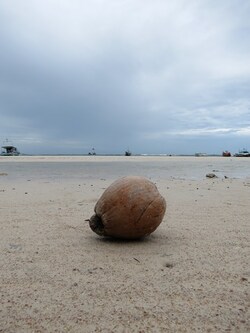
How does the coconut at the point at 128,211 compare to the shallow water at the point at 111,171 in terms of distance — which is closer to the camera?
the coconut at the point at 128,211

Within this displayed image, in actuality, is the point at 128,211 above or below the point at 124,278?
above

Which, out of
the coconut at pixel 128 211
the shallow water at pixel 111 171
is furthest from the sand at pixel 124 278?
the shallow water at pixel 111 171

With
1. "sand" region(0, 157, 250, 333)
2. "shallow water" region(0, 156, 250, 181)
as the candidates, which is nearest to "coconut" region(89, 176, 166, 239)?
"sand" region(0, 157, 250, 333)

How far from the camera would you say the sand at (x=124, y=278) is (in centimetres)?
200

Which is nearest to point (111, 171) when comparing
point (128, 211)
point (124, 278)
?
point (128, 211)

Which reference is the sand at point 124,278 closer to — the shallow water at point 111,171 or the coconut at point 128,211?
the coconut at point 128,211

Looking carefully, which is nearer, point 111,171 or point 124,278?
point 124,278

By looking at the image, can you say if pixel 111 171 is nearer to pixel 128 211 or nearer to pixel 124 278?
pixel 128 211

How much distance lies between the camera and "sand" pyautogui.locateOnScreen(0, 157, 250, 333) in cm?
200

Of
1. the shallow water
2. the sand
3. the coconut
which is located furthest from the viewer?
the shallow water

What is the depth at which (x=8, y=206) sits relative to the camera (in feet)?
20.0

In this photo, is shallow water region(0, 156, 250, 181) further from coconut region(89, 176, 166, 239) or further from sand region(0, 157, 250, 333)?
coconut region(89, 176, 166, 239)

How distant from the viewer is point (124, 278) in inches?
103

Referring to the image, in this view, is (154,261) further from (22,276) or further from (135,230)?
(22,276)
